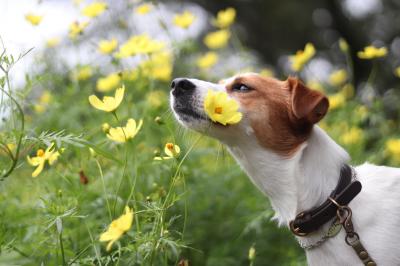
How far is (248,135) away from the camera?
279cm

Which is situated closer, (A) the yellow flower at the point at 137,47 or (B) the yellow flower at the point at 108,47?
(A) the yellow flower at the point at 137,47

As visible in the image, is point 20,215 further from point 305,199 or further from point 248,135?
point 305,199

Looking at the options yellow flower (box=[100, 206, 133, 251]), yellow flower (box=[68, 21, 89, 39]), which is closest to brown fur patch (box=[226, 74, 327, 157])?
yellow flower (box=[100, 206, 133, 251])

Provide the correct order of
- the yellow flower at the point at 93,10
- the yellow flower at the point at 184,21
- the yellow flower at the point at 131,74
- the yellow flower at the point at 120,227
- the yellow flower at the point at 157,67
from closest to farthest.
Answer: the yellow flower at the point at 120,227 → the yellow flower at the point at 93,10 → the yellow flower at the point at 157,67 → the yellow flower at the point at 131,74 → the yellow flower at the point at 184,21

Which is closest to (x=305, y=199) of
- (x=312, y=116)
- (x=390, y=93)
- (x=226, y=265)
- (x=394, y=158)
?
(x=312, y=116)

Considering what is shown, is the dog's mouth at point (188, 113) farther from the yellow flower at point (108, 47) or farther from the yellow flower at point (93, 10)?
the yellow flower at point (93, 10)

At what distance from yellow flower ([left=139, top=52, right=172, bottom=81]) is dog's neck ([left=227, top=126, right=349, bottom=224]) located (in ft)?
3.69

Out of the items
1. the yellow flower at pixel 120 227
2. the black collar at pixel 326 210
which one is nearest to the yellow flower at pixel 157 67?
the black collar at pixel 326 210

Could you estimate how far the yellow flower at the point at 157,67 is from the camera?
3.85m

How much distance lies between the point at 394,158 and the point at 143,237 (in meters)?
2.49

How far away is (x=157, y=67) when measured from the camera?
3965 millimetres

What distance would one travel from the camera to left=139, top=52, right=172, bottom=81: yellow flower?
3.85 m

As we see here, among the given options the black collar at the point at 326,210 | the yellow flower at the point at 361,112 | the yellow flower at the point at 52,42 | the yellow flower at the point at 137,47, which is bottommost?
the yellow flower at the point at 361,112

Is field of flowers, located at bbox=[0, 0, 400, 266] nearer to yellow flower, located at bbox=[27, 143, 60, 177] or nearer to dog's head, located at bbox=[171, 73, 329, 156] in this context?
yellow flower, located at bbox=[27, 143, 60, 177]
